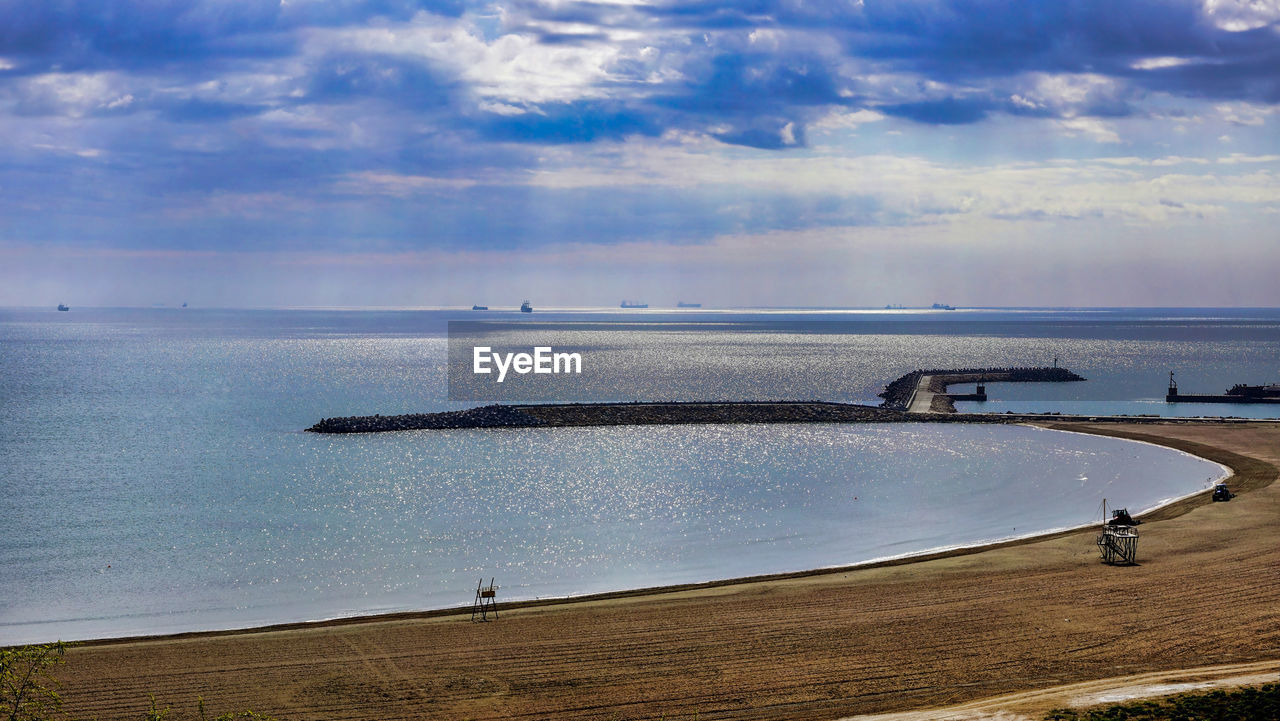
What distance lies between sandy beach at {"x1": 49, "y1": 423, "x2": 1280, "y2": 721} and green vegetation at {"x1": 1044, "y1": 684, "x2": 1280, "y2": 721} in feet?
4.66

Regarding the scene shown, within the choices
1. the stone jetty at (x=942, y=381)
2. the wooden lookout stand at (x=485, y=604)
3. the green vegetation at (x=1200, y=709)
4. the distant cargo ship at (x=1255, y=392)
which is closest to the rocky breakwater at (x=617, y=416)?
the stone jetty at (x=942, y=381)

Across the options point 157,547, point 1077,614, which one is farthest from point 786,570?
point 157,547

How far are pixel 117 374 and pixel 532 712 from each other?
501 ft

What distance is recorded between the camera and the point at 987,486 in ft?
184

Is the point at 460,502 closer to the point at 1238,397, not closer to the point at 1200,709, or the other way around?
the point at 1200,709

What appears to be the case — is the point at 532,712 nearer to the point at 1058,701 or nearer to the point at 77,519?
the point at 1058,701

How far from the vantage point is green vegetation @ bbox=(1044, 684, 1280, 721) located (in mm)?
20766

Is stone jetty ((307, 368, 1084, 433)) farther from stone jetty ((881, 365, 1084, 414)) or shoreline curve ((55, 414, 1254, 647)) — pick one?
shoreline curve ((55, 414, 1254, 647))

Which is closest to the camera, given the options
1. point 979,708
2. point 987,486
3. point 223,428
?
point 979,708

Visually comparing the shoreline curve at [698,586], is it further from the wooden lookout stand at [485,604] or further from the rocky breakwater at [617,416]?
the rocky breakwater at [617,416]

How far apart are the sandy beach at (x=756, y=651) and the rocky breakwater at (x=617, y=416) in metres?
54.4

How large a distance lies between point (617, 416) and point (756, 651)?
6482 centimetres

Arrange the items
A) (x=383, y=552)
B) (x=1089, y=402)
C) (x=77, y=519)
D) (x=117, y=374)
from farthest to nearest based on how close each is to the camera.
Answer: (x=117, y=374), (x=1089, y=402), (x=77, y=519), (x=383, y=552)

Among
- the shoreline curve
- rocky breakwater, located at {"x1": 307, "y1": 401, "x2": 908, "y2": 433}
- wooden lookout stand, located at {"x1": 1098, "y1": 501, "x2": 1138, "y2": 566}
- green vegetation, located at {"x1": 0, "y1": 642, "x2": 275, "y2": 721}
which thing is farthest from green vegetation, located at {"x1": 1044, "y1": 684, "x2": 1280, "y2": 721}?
rocky breakwater, located at {"x1": 307, "y1": 401, "x2": 908, "y2": 433}
